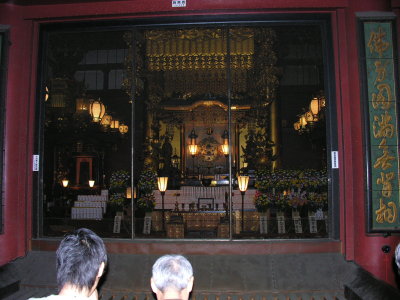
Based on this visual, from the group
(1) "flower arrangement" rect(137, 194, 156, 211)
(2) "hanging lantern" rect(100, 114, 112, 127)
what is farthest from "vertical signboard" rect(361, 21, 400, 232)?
(2) "hanging lantern" rect(100, 114, 112, 127)

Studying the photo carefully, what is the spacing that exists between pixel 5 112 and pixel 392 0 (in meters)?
5.69

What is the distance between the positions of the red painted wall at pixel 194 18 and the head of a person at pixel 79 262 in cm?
343

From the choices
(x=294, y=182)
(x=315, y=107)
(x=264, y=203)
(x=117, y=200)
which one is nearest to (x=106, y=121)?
(x=117, y=200)

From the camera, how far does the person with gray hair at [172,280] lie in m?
2.10

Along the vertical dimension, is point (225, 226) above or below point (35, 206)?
below

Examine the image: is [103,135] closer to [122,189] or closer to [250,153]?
[250,153]

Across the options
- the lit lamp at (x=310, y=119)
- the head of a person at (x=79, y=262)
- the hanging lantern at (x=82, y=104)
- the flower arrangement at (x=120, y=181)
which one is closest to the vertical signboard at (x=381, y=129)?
the head of a person at (x=79, y=262)

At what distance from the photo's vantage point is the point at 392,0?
472 cm

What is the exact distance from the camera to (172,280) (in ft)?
6.89

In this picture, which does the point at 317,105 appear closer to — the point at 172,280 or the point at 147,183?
the point at 147,183

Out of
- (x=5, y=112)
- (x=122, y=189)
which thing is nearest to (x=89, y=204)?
(x=122, y=189)

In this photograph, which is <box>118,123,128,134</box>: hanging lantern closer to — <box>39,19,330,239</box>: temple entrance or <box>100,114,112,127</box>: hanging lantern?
<box>39,19,330,239</box>: temple entrance

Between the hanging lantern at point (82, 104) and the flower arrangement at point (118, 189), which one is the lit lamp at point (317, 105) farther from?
the hanging lantern at point (82, 104)

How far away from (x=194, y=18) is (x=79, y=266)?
4.13 meters
